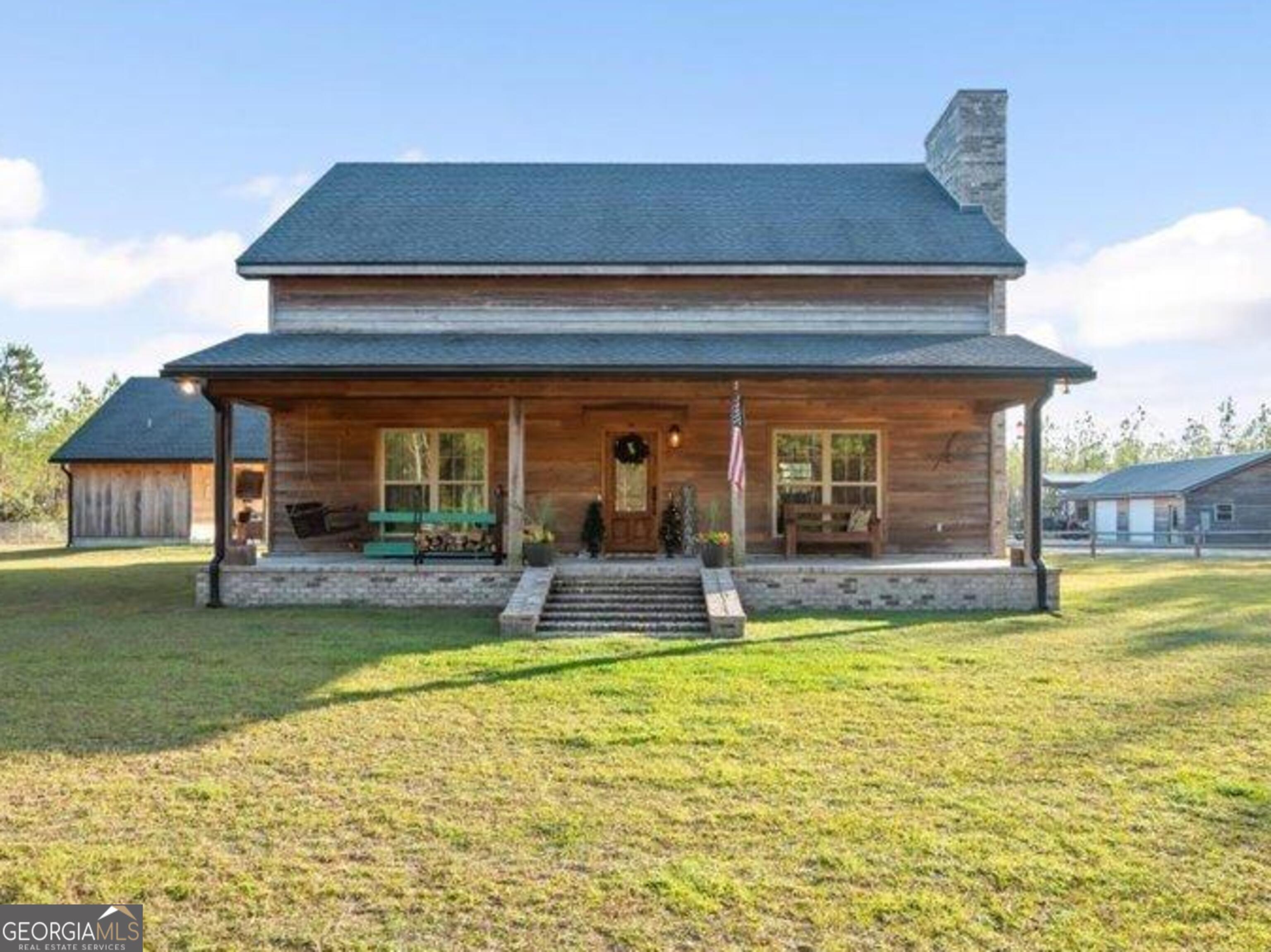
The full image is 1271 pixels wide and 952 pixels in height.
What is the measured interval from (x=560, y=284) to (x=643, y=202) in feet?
10.5

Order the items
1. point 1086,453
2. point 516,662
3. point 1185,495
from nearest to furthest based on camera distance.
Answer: point 516,662 → point 1185,495 → point 1086,453

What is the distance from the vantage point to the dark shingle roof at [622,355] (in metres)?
12.1

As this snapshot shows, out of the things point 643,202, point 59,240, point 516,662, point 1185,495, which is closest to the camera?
point 516,662

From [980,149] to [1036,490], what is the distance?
818 centimetres

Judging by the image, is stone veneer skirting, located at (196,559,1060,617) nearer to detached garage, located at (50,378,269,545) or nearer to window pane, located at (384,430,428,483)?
window pane, located at (384,430,428,483)

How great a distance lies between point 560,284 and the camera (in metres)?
15.2

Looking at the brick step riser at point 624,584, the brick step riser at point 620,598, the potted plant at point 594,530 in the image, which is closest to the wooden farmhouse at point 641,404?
the potted plant at point 594,530

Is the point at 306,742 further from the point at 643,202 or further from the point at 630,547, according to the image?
the point at 643,202

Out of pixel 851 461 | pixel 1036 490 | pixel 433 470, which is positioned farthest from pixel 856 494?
pixel 433 470

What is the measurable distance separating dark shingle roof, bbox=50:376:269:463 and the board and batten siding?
44.2 feet

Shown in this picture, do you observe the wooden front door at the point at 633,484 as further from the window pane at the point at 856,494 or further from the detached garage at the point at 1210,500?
the detached garage at the point at 1210,500

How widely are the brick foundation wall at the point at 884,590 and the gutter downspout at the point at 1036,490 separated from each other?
13 centimetres

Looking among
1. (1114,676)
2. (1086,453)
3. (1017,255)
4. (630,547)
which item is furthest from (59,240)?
(1086,453)

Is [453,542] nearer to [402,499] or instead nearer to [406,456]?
[402,499]
